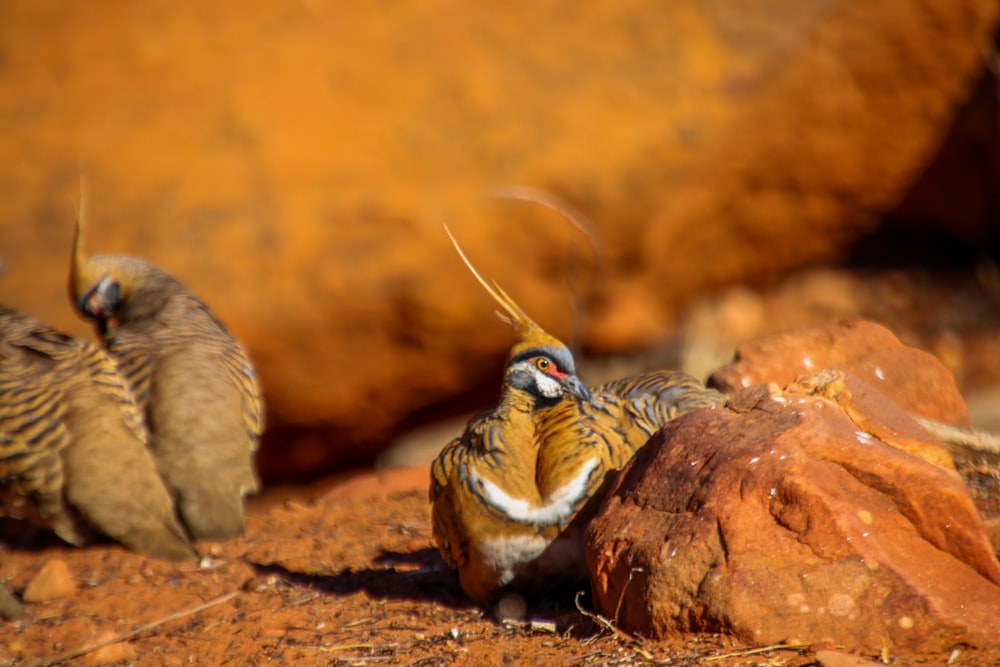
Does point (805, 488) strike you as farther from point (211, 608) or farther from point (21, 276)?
point (21, 276)

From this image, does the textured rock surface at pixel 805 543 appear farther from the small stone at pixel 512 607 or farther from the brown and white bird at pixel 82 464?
the brown and white bird at pixel 82 464

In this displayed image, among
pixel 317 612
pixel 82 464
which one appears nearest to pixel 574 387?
pixel 317 612

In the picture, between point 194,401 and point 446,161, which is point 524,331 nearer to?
point 194,401

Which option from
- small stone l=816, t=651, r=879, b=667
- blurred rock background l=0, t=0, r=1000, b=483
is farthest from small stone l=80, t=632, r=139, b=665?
blurred rock background l=0, t=0, r=1000, b=483

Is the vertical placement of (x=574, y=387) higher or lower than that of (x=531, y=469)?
higher

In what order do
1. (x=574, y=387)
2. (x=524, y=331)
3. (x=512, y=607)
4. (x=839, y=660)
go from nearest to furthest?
(x=839, y=660) < (x=512, y=607) < (x=574, y=387) < (x=524, y=331)

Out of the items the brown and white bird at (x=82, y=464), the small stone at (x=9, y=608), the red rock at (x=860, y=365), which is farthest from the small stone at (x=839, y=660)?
the small stone at (x=9, y=608)

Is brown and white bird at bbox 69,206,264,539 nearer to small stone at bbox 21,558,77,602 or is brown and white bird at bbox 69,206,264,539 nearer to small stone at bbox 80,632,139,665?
small stone at bbox 21,558,77,602
